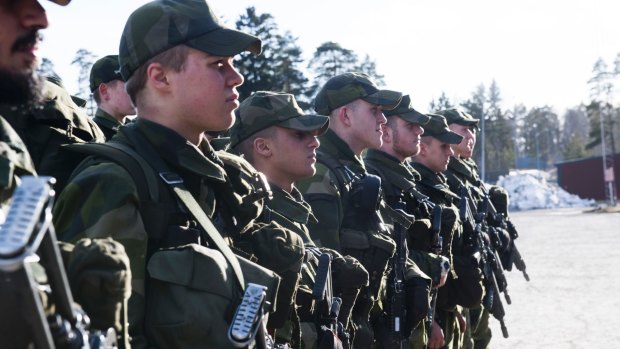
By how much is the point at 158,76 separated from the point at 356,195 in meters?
1.84

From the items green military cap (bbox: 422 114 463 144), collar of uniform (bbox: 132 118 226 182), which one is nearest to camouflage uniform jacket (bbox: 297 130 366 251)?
collar of uniform (bbox: 132 118 226 182)

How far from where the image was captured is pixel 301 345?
321cm

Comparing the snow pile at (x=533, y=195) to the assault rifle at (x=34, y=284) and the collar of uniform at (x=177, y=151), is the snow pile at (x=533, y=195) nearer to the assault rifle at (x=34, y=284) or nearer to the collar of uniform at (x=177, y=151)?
the collar of uniform at (x=177, y=151)

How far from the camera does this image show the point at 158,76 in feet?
8.13

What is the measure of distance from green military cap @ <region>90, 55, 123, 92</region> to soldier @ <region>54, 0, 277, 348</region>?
178cm

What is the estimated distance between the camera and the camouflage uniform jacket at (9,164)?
5.26ft

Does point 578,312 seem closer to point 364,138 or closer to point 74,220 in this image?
point 364,138

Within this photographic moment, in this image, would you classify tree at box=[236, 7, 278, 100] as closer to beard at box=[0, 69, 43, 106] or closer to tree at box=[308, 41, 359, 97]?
tree at box=[308, 41, 359, 97]

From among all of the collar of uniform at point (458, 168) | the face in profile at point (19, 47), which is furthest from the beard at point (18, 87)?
the collar of uniform at point (458, 168)

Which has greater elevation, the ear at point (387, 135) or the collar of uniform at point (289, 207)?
the ear at point (387, 135)

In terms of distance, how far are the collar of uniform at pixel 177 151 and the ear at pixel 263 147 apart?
1349 mm

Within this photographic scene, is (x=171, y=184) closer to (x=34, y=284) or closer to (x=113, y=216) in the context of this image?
(x=113, y=216)

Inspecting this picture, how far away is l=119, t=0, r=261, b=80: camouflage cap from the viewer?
2.42 metres

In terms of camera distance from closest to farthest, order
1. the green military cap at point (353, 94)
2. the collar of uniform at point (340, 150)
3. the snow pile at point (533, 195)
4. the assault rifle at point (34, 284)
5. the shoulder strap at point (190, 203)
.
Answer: the assault rifle at point (34, 284) → the shoulder strap at point (190, 203) → the collar of uniform at point (340, 150) → the green military cap at point (353, 94) → the snow pile at point (533, 195)
